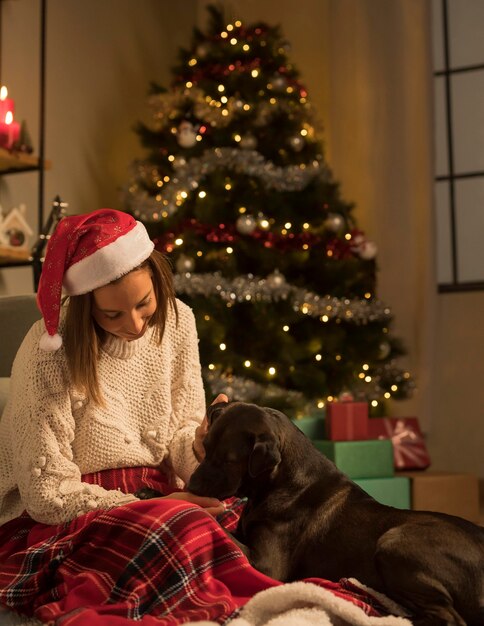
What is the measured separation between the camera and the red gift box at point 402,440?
4254 mm

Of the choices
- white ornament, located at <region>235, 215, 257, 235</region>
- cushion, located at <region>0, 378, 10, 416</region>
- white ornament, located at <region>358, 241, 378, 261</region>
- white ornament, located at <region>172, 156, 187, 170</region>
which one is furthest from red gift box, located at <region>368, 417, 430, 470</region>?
cushion, located at <region>0, 378, 10, 416</region>

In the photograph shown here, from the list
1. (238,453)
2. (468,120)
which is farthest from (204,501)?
(468,120)

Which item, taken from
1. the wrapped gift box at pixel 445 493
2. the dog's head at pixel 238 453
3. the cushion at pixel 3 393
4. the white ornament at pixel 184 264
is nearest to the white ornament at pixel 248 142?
the white ornament at pixel 184 264

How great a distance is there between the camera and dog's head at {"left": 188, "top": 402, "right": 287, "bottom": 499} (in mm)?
1643

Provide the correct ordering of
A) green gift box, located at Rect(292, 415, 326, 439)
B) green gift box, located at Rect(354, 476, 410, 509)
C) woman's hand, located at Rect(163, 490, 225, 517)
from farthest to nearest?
green gift box, located at Rect(292, 415, 326, 439), green gift box, located at Rect(354, 476, 410, 509), woman's hand, located at Rect(163, 490, 225, 517)

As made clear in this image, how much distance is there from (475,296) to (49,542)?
3.66 meters

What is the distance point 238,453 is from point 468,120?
400 cm

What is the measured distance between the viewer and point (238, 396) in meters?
4.12

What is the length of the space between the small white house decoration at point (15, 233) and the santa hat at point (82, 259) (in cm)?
226

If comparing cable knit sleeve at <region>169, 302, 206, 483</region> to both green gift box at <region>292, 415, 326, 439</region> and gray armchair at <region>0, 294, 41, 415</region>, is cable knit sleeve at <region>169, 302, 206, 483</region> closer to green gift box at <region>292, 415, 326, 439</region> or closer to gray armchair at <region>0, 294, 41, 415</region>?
gray armchair at <region>0, 294, 41, 415</region>

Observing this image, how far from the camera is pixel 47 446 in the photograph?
182cm

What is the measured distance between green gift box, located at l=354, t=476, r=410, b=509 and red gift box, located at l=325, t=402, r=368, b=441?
20cm

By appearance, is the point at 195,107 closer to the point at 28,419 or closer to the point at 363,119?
the point at 363,119

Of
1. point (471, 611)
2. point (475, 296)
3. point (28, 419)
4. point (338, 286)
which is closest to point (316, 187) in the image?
point (338, 286)
